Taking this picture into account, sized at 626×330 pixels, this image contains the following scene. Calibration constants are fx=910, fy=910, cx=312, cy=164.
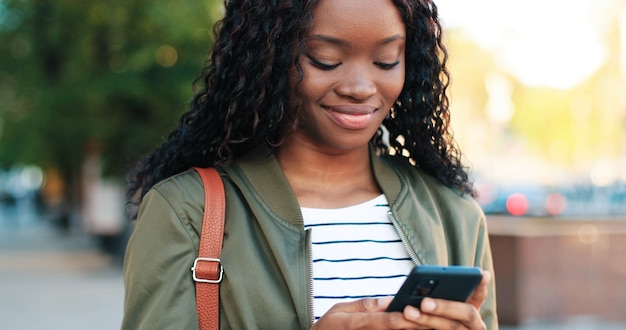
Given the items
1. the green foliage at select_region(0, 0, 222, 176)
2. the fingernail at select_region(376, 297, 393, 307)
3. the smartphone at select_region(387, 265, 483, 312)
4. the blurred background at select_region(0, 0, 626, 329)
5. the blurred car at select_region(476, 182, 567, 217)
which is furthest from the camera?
the blurred car at select_region(476, 182, 567, 217)

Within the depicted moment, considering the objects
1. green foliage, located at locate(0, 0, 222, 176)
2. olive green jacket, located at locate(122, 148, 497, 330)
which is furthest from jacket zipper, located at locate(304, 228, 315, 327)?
green foliage, located at locate(0, 0, 222, 176)

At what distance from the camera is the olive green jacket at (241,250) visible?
6.64 feet

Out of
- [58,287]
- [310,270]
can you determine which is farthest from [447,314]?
[58,287]

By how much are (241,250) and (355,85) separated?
469 millimetres

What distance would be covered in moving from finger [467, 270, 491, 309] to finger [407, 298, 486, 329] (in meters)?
0.03

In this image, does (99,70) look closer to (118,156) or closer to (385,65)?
(118,156)

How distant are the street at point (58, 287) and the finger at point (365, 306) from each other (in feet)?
26.4

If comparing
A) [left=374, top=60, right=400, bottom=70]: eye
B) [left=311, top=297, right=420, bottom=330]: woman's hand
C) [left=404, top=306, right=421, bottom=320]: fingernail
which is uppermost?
[left=374, top=60, right=400, bottom=70]: eye

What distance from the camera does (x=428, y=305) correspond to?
5.81ft

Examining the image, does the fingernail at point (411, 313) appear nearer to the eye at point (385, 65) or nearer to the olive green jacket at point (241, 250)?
the olive green jacket at point (241, 250)

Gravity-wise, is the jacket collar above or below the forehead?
below

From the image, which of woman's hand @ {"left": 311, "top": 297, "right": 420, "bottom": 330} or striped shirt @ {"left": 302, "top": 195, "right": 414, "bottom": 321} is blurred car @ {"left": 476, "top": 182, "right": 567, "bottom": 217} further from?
woman's hand @ {"left": 311, "top": 297, "right": 420, "bottom": 330}

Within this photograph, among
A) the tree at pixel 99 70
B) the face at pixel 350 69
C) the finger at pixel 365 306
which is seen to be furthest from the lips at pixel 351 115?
the tree at pixel 99 70

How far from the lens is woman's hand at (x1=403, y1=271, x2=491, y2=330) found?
1777mm
